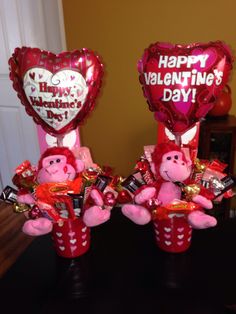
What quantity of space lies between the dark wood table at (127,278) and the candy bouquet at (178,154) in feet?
0.28

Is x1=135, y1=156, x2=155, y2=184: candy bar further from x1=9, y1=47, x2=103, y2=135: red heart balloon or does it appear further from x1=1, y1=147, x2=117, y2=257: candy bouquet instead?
x1=9, y1=47, x2=103, y2=135: red heart balloon

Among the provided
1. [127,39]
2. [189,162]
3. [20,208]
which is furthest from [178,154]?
[127,39]

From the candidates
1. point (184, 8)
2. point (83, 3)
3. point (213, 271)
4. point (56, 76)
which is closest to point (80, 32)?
point (83, 3)

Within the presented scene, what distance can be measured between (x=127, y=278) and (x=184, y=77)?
1.56 ft

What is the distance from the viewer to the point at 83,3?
5.89ft

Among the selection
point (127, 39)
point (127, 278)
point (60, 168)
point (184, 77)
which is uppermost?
point (127, 39)

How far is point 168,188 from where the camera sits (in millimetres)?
716

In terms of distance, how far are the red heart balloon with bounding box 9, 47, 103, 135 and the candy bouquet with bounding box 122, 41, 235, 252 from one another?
0.14 meters

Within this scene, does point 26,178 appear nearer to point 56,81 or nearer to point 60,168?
point 60,168

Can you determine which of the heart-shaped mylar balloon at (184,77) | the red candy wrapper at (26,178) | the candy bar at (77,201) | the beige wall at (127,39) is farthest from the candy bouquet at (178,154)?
the beige wall at (127,39)

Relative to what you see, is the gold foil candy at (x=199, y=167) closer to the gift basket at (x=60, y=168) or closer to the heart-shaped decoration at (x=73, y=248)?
the gift basket at (x=60, y=168)

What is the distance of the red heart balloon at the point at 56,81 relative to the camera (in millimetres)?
728

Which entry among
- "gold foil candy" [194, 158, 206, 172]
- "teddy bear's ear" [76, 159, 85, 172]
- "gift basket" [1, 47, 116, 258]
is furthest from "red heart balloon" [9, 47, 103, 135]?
"gold foil candy" [194, 158, 206, 172]

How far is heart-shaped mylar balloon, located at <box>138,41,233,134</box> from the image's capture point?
0.69 m
